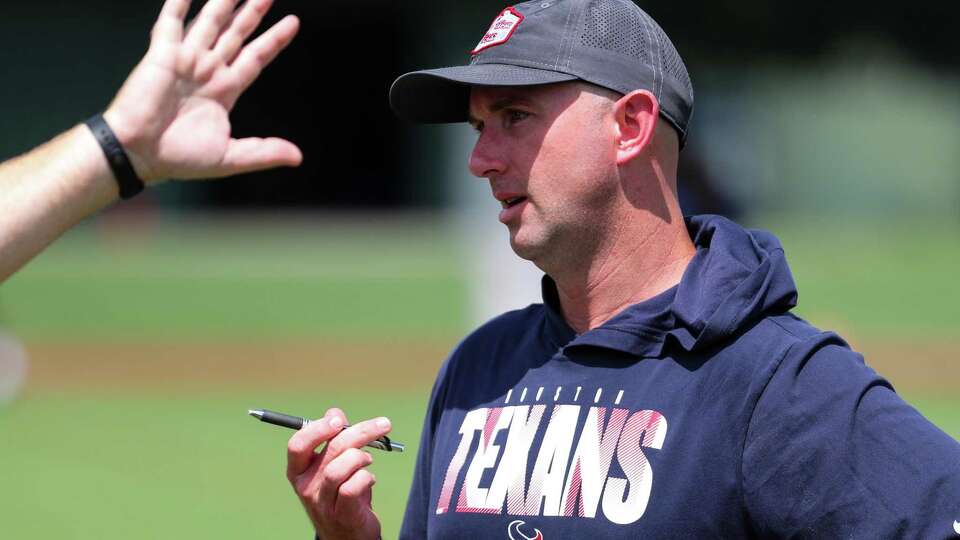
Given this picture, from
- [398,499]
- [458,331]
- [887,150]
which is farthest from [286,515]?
[887,150]

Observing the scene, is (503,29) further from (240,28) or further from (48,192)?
(48,192)

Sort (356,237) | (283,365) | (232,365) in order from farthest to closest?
(356,237) < (232,365) < (283,365)

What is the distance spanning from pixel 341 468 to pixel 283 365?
42.5ft

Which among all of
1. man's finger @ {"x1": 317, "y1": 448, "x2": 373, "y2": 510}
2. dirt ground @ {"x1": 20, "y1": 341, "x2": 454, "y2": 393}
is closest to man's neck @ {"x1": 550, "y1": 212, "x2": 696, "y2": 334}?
man's finger @ {"x1": 317, "y1": 448, "x2": 373, "y2": 510}

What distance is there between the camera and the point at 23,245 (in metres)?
2.70

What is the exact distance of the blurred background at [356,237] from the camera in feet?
41.5

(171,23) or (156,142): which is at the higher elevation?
(171,23)

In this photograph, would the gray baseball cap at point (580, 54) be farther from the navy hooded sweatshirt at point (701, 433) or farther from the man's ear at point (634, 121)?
the navy hooded sweatshirt at point (701, 433)

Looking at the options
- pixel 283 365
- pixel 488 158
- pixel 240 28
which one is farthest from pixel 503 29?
pixel 283 365

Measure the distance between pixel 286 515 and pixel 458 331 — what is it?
9164 millimetres

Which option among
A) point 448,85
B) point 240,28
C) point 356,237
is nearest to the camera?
point 240,28

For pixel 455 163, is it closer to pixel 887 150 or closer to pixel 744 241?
pixel 887 150

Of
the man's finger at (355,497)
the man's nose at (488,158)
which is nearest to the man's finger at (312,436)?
the man's finger at (355,497)

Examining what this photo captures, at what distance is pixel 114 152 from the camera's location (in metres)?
2.74
